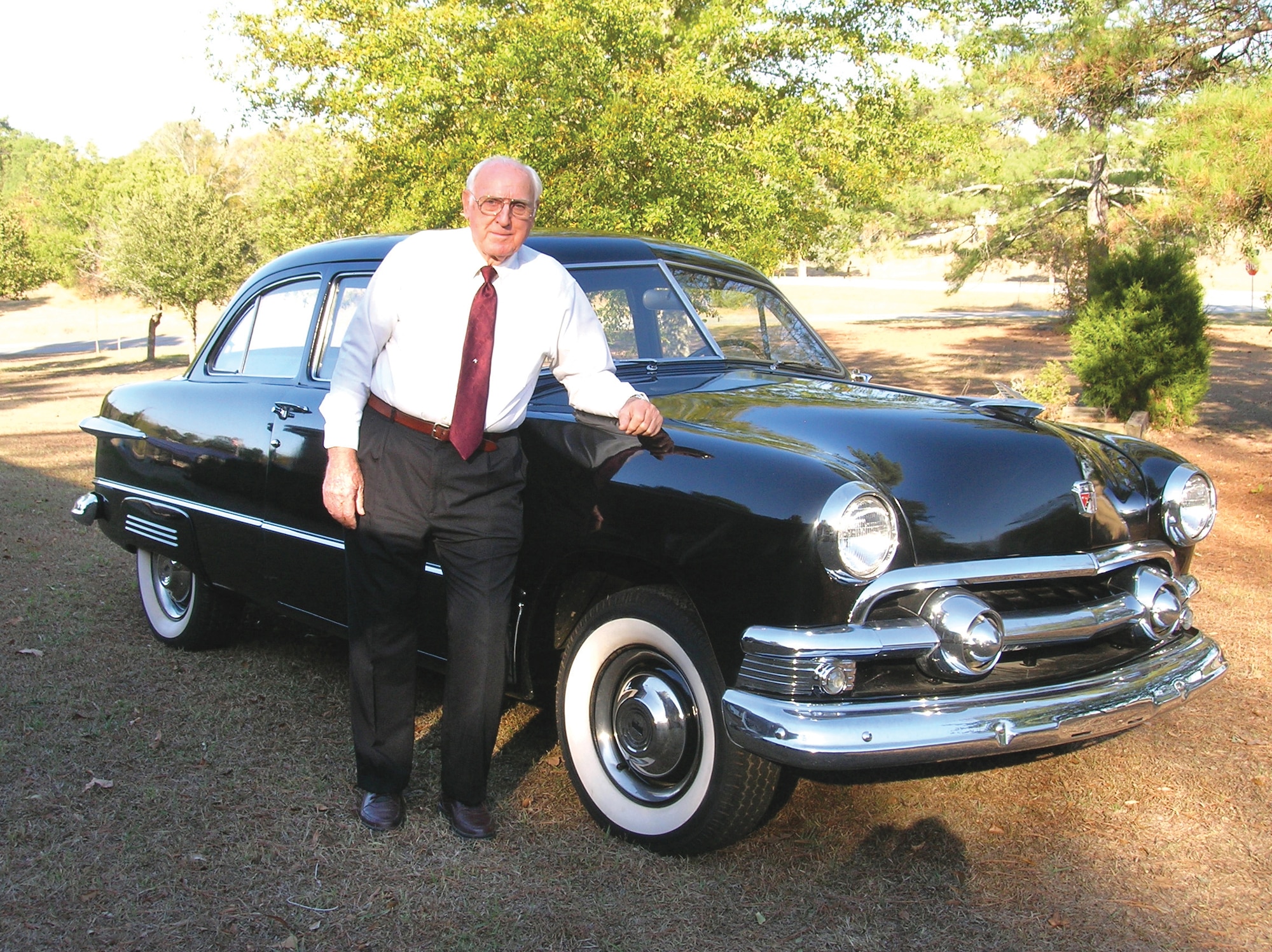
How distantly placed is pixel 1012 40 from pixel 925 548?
12.7 m

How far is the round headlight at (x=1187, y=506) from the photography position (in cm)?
367

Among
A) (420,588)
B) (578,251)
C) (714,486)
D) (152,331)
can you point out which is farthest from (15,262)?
(714,486)

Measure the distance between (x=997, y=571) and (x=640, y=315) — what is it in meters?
1.79

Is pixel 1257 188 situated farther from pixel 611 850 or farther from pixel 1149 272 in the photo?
pixel 611 850

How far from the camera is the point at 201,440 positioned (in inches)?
191

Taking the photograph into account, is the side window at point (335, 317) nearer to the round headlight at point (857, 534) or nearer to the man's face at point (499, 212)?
the man's face at point (499, 212)

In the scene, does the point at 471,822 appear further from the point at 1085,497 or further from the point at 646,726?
the point at 1085,497

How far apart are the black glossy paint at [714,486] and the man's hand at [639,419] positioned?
0.05 metres

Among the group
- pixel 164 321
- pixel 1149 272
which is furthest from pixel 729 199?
pixel 164 321

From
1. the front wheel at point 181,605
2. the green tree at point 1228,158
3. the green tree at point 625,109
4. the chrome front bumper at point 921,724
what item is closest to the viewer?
the chrome front bumper at point 921,724

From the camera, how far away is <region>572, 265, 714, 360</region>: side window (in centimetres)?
429

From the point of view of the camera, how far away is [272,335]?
4.90m

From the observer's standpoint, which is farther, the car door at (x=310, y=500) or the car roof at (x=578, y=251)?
the car roof at (x=578, y=251)

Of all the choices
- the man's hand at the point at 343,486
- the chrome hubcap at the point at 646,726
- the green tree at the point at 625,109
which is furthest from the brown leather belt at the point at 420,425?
the green tree at the point at 625,109
